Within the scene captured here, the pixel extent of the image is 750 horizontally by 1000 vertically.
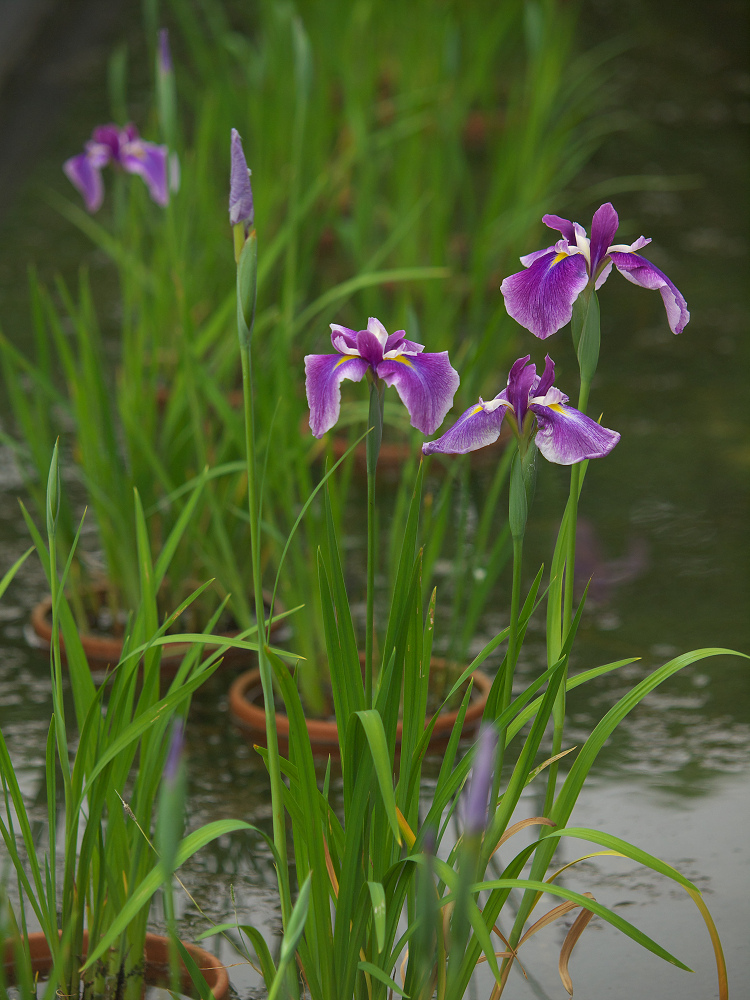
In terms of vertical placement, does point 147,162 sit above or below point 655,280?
above

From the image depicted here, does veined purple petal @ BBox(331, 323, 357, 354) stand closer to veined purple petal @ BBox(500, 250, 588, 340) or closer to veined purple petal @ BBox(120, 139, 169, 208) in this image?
veined purple petal @ BBox(500, 250, 588, 340)

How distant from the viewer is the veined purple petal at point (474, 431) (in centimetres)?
91

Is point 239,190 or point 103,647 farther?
point 103,647

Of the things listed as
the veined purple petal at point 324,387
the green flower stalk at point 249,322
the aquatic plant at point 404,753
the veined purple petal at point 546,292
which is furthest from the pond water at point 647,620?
the veined purple petal at point 546,292

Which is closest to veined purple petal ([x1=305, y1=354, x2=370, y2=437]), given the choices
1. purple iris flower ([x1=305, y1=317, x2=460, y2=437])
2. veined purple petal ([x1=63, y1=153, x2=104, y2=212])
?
purple iris flower ([x1=305, y1=317, x2=460, y2=437])

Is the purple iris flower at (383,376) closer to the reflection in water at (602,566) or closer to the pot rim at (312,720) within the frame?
the pot rim at (312,720)

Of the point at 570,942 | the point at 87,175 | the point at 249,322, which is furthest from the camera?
the point at 87,175

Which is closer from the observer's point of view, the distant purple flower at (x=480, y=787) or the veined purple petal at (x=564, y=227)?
the distant purple flower at (x=480, y=787)

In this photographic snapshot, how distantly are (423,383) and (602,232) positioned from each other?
0.20 metres

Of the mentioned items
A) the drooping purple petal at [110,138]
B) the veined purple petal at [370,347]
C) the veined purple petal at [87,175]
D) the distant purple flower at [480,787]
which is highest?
the drooping purple petal at [110,138]

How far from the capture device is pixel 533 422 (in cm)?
92

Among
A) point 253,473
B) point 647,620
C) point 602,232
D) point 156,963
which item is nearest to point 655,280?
point 602,232

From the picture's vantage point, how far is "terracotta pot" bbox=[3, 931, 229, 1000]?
1.12 metres

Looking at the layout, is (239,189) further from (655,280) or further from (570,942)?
(570,942)
